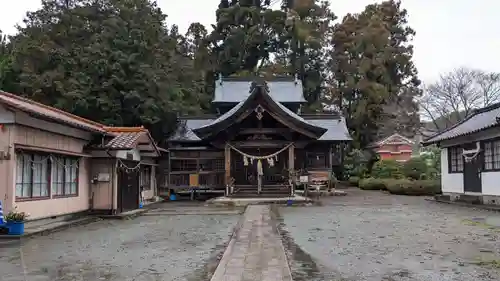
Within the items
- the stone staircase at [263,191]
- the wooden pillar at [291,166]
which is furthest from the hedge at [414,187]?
the stone staircase at [263,191]

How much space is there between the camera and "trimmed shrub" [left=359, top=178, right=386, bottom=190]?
30422mm

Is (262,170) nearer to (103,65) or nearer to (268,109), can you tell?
(268,109)

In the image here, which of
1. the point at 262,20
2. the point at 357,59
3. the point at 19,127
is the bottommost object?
the point at 19,127

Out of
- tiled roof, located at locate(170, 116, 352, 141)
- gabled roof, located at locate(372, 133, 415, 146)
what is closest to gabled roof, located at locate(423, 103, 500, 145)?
tiled roof, located at locate(170, 116, 352, 141)

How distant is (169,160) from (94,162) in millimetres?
10480

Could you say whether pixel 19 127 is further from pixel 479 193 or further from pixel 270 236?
pixel 479 193

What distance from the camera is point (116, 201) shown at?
15.1 m

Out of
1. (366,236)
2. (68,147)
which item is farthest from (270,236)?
(68,147)

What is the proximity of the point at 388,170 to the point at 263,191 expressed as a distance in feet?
44.3

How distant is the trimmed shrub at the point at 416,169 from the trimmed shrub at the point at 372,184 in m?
1.75

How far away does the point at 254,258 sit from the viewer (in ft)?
23.5

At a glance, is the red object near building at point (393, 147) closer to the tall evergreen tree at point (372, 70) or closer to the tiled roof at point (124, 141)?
the tall evergreen tree at point (372, 70)

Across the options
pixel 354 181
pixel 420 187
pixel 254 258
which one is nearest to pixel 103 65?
pixel 420 187

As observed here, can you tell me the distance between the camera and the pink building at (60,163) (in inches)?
413
